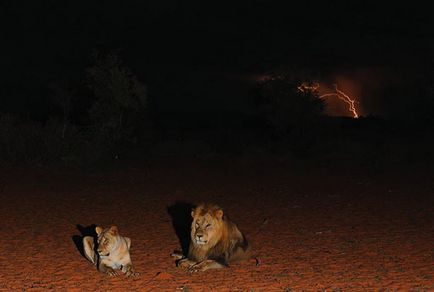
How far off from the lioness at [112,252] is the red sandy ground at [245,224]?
0.16 meters

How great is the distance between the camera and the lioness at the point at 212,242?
8.23 metres

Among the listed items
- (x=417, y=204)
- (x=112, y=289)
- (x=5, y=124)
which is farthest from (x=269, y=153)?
(x=112, y=289)

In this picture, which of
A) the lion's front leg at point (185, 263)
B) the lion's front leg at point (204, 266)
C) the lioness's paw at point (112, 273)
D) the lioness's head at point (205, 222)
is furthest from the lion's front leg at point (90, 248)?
the lioness's head at point (205, 222)

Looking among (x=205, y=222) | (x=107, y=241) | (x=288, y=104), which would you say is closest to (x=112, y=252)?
(x=107, y=241)

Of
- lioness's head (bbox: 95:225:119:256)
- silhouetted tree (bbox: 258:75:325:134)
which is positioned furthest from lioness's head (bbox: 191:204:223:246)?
silhouetted tree (bbox: 258:75:325:134)

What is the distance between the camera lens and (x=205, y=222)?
8.24 m

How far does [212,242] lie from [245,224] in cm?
411

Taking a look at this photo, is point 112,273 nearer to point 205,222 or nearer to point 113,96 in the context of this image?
point 205,222

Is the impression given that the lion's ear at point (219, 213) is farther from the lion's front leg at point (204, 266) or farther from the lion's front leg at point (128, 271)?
the lion's front leg at point (128, 271)

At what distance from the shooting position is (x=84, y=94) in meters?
26.7

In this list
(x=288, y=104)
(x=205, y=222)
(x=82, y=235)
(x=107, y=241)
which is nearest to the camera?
(x=107, y=241)

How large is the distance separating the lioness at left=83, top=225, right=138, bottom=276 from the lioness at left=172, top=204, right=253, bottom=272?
0.81 meters

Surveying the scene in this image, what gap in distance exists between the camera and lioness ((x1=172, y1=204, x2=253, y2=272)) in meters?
8.23

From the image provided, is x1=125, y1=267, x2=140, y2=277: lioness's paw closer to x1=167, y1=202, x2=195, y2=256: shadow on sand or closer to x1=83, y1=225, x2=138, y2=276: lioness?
x1=83, y1=225, x2=138, y2=276: lioness
